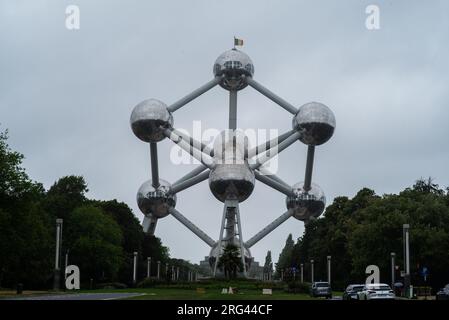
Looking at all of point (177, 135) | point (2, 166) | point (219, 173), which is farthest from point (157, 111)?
point (2, 166)

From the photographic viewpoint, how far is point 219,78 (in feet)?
253

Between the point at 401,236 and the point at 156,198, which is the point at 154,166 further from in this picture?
the point at 401,236

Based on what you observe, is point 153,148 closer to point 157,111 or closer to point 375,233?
point 157,111

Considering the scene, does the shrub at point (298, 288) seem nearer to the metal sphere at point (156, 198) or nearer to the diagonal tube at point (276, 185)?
the diagonal tube at point (276, 185)

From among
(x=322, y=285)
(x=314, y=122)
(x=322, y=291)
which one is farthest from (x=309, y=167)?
(x=322, y=291)

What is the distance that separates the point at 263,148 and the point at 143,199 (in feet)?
48.0

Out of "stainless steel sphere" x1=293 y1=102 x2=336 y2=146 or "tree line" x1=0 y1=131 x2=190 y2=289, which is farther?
"stainless steel sphere" x1=293 y1=102 x2=336 y2=146

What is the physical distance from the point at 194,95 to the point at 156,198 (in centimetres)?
1265

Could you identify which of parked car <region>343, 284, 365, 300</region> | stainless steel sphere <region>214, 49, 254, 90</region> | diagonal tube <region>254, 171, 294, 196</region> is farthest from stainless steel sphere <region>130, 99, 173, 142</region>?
parked car <region>343, 284, 365, 300</region>

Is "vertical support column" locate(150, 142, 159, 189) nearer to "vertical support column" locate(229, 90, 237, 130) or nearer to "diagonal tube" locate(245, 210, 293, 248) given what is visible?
"vertical support column" locate(229, 90, 237, 130)

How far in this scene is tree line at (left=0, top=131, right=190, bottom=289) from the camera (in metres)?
48.4

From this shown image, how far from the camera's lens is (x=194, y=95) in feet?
249

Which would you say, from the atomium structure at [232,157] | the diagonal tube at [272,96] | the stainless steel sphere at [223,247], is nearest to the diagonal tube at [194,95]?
the atomium structure at [232,157]

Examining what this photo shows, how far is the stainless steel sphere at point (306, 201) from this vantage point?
267 ft
